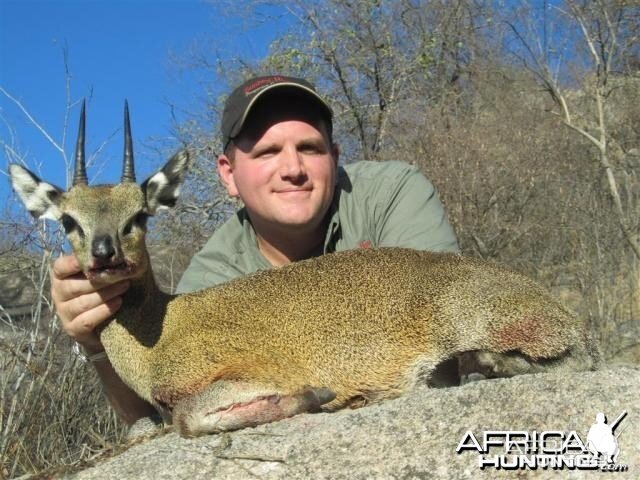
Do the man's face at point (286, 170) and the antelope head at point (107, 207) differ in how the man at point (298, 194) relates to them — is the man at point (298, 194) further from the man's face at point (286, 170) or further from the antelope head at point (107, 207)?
the antelope head at point (107, 207)

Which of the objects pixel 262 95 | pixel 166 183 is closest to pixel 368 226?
pixel 262 95

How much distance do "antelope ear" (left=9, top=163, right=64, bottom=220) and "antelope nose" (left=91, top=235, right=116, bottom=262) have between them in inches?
31.4

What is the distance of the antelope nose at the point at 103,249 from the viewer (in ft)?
15.5

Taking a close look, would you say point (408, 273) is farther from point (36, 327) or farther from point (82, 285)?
point (36, 327)

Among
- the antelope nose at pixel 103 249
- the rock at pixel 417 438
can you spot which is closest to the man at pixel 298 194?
the antelope nose at pixel 103 249

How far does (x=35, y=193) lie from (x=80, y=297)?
92 cm

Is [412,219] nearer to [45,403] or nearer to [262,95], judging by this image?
[262,95]

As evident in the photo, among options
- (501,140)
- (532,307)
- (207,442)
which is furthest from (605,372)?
(501,140)

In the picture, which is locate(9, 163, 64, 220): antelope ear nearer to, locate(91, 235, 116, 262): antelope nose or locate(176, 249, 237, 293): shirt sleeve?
locate(91, 235, 116, 262): antelope nose

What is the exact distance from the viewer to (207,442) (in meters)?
4.27

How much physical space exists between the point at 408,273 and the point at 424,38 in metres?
24.6

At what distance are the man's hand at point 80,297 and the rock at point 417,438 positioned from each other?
1.34 meters

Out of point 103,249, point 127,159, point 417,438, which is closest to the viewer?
point 417,438

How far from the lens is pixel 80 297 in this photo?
523 cm
